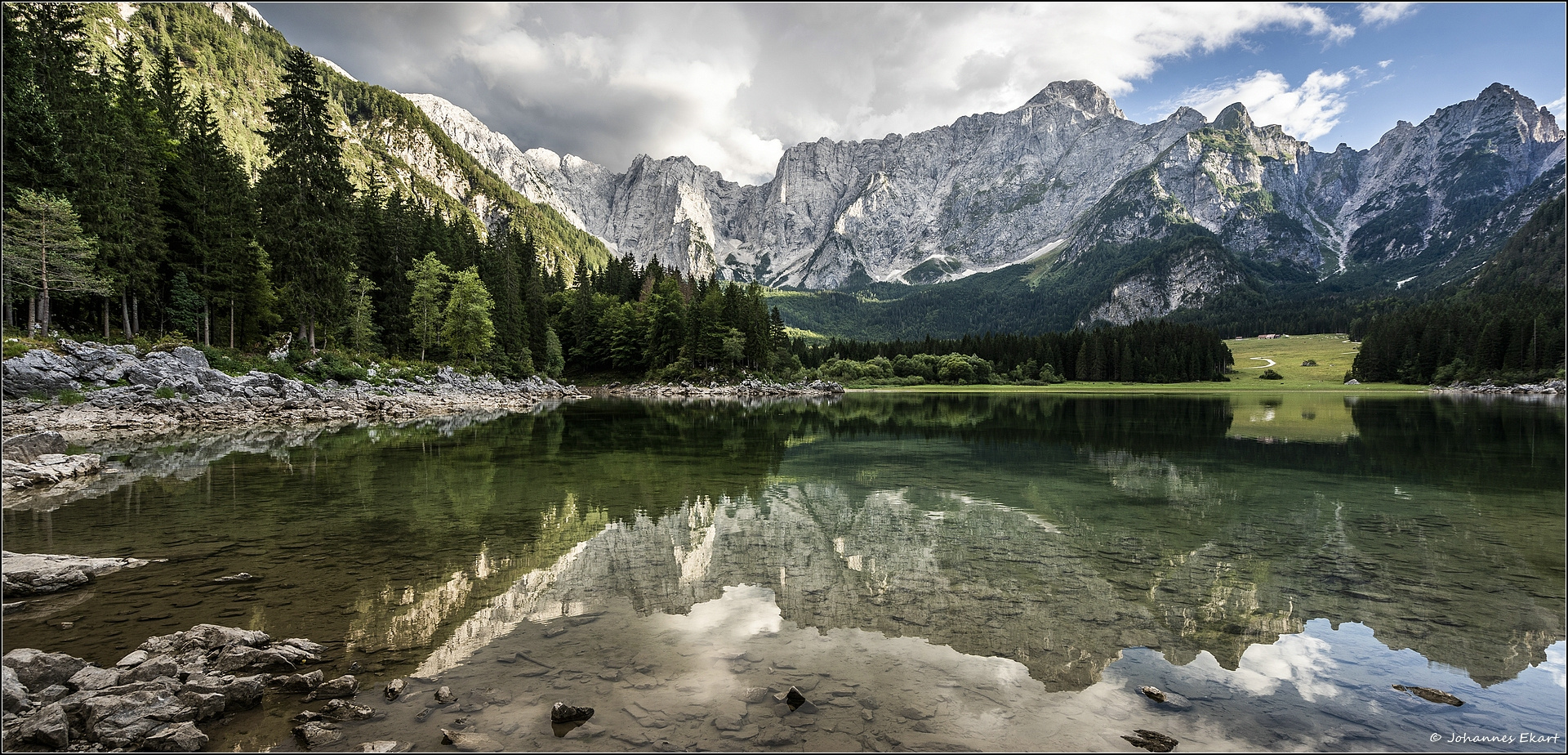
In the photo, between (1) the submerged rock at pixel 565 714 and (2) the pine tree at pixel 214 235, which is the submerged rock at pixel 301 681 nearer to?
(1) the submerged rock at pixel 565 714

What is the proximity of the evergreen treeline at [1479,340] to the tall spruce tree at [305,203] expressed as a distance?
14792 centimetres

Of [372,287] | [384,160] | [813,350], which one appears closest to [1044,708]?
[372,287]

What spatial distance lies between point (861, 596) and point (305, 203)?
56171mm

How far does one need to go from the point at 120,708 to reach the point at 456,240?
306 feet

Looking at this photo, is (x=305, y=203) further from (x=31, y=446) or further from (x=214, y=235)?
(x=31, y=446)

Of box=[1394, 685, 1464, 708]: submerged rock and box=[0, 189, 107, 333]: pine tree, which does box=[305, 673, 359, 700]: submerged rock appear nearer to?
box=[1394, 685, 1464, 708]: submerged rock

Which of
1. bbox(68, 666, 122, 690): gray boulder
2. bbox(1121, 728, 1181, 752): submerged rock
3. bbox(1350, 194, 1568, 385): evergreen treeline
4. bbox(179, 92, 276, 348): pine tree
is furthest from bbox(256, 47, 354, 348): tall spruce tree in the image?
bbox(1350, 194, 1568, 385): evergreen treeline

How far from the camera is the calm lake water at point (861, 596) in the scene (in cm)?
667

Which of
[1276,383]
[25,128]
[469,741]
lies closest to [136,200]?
[25,128]

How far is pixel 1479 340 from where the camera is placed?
108 meters

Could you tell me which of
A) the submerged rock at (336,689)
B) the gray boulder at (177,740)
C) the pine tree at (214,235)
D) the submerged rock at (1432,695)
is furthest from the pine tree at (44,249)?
the submerged rock at (1432,695)

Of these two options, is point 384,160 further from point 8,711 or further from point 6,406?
point 8,711

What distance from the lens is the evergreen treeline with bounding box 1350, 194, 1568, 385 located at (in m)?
98.0

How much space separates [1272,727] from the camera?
6.45m
